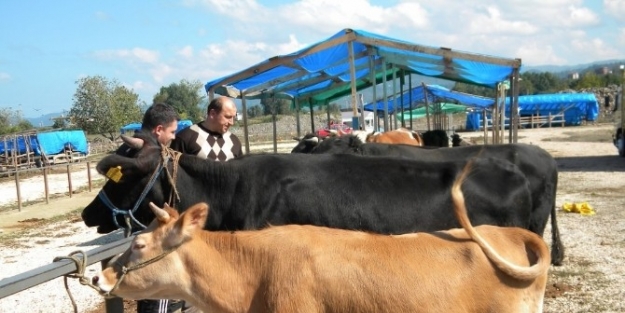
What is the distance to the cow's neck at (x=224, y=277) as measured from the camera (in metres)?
3.19

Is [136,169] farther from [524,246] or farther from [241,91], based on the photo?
[241,91]

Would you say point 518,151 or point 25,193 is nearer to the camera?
point 518,151

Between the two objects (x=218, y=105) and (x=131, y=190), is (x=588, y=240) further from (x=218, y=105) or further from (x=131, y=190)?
(x=131, y=190)

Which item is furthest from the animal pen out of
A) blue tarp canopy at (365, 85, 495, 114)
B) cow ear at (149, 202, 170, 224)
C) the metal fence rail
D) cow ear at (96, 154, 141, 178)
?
cow ear at (149, 202, 170, 224)

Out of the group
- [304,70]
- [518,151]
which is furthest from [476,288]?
[304,70]

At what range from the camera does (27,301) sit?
7.39m

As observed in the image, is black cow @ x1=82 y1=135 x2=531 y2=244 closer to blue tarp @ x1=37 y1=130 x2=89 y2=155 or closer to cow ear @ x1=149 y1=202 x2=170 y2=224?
cow ear @ x1=149 y1=202 x2=170 y2=224

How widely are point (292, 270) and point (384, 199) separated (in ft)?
5.44

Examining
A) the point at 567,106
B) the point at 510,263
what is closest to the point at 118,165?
the point at 510,263

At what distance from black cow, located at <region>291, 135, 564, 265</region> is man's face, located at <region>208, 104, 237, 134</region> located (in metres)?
2.66

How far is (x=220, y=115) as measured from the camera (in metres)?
5.32

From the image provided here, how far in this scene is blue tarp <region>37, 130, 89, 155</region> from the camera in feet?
128

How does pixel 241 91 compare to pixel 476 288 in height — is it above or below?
above

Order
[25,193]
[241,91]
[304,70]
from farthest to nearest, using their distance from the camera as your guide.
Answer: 1. [25,193]
2. [241,91]
3. [304,70]
